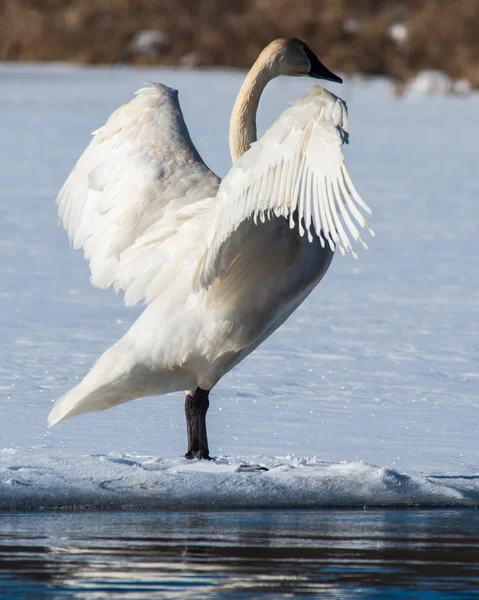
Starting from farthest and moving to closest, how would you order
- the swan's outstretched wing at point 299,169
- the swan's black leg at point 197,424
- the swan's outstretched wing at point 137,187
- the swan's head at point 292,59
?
the swan's head at point 292,59 → the swan's outstretched wing at point 137,187 → the swan's black leg at point 197,424 → the swan's outstretched wing at point 299,169

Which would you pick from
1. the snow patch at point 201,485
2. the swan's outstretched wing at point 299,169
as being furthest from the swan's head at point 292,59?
the snow patch at point 201,485

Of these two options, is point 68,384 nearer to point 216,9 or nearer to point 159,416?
point 159,416

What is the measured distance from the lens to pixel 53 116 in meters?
19.3

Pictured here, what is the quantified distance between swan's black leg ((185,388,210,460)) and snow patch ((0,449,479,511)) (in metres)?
0.33

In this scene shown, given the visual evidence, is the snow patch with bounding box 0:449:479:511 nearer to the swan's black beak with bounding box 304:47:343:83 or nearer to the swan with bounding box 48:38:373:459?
the swan with bounding box 48:38:373:459

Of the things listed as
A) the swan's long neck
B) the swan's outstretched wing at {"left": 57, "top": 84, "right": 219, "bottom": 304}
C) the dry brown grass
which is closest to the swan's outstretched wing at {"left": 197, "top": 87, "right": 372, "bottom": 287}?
the swan's outstretched wing at {"left": 57, "top": 84, "right": 219, "bottom": 304}

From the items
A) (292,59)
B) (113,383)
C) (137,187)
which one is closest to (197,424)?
(113,383)

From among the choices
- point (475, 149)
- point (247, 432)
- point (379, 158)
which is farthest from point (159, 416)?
point (475, 149)

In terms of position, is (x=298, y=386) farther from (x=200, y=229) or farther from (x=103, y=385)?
(x=103, y=385)

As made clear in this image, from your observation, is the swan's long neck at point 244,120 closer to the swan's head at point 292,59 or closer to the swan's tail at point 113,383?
the swan's head at point 292,59

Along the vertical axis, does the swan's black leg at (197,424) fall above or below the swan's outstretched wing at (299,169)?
below

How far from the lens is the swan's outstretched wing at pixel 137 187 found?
5586mm

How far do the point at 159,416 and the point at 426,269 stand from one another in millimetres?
3934

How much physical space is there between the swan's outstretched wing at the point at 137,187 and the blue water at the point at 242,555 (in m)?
1.32
